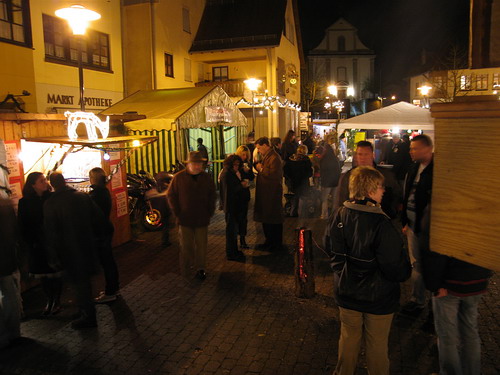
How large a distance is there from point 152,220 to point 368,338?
7118 millimetres

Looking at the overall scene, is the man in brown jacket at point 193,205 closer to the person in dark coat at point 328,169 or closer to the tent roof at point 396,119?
the person in dark coat at point 328,169

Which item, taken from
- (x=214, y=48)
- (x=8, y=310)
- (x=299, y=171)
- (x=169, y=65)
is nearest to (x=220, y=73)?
(x=214, y=48)

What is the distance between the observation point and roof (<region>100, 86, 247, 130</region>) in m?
11.5

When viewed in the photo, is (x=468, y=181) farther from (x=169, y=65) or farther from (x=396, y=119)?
(x=169, y=65)

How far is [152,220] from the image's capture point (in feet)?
32.1

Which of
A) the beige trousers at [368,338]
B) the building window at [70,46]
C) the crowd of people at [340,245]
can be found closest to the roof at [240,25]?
the building window at [70,46]

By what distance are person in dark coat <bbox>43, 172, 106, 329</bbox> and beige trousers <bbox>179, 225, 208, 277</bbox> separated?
5.87 feet

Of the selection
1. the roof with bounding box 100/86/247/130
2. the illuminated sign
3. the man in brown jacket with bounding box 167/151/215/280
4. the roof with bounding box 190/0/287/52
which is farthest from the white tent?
the roof with bounding box 190/0/287/52

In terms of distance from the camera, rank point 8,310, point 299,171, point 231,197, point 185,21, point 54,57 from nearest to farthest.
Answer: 1. point 8,310
2. point 231,197
3. point 299,171
4. point 54,57
5. point 185,21

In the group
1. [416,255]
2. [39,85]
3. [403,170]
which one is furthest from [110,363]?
[39,85]

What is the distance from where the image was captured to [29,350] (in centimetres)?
466

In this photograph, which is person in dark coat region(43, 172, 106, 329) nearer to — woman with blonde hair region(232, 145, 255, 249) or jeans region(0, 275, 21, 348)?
jeans region(0, 275, 21, 348)

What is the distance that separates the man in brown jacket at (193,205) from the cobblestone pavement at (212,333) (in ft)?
1.35

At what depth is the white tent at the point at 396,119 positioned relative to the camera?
37.3 ft
